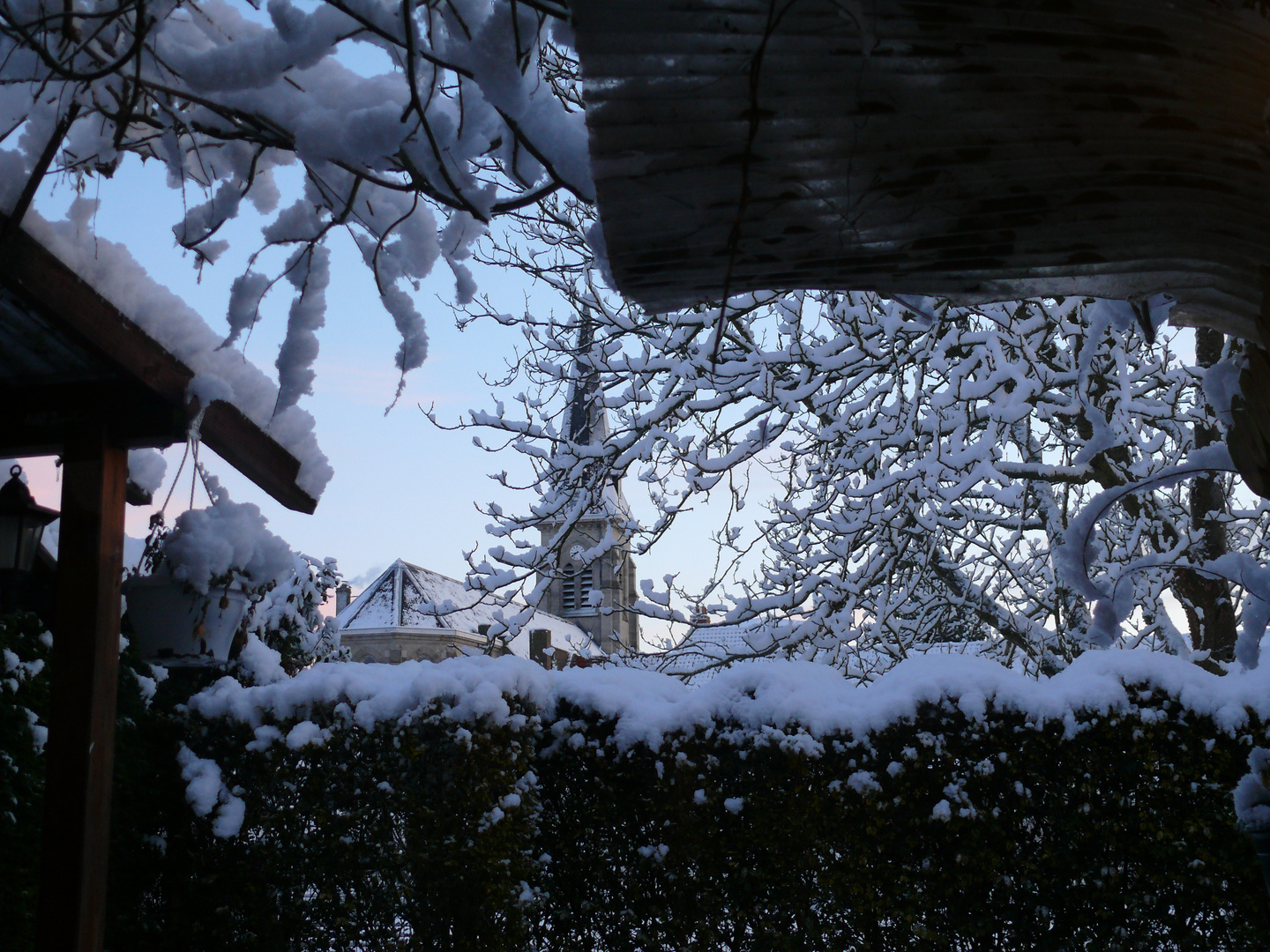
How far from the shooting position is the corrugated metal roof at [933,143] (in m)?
1.04

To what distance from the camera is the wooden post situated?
116 inches

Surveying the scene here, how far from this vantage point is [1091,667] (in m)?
4.18

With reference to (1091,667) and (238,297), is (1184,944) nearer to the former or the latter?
(1091,667)

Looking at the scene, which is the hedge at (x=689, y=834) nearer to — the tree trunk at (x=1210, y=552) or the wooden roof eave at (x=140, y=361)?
the wooden roof eave at (x=140, y=361)

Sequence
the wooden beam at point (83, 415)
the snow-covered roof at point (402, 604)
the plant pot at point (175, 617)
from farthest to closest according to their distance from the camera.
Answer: the snow-covered roof at point (402, 604), the plant pot at point (175, 617), the wooden beam at point (83, 415)

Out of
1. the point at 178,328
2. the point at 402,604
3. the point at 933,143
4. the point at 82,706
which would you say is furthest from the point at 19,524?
the point at 402,604

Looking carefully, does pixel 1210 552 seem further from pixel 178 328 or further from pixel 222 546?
pixel 178 328

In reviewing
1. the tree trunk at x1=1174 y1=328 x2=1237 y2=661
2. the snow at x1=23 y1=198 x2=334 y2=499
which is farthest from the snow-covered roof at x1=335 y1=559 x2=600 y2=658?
the snow at x1=23 y1=198 x2=334 y2=499

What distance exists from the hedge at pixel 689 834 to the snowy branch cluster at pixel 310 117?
108 inches

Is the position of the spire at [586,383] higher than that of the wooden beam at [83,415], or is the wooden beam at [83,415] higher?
the spire at [586,383]

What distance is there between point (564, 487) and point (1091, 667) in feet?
12.8

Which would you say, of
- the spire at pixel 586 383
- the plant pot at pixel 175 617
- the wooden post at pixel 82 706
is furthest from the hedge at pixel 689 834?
the spire at pixel 586 383

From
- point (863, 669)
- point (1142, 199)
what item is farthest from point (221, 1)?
point (863, 669)

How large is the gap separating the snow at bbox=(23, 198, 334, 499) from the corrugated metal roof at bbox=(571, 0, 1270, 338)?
6.51 ft
